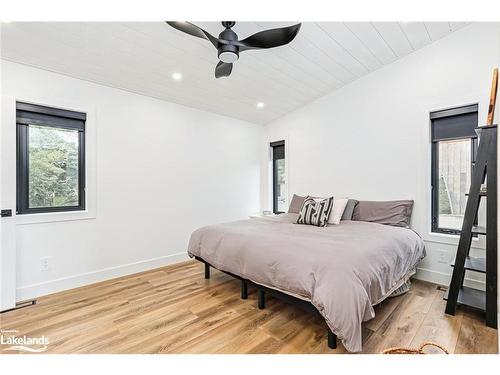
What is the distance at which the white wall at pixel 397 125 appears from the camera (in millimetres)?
2697

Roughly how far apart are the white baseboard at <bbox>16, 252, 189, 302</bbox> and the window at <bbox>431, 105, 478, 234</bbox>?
11.6ft

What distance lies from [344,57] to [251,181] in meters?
2.64

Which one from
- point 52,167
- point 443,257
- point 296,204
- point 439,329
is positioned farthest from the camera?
point 296,204

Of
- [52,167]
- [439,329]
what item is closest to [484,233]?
[439,329]

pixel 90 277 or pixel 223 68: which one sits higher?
pixel 223 68

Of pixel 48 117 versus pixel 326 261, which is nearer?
pixel 326 261

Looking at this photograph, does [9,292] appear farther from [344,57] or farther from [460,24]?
[460,24]

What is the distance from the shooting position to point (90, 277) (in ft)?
9.60

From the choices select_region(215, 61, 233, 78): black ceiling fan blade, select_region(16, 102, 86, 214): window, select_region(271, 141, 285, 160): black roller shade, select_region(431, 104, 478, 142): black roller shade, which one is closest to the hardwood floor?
select_region(16, 102, 86, 214): window

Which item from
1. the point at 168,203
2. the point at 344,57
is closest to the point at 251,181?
the point at 168,203

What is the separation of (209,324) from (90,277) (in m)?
1.78

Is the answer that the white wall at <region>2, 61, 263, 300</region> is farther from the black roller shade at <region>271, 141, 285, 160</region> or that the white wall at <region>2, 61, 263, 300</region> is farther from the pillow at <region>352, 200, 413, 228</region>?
the pillow at <region>352, 200, 413, 228</region>

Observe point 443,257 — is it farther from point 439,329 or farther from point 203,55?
point 203,55

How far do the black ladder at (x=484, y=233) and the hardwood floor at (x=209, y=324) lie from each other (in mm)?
132
